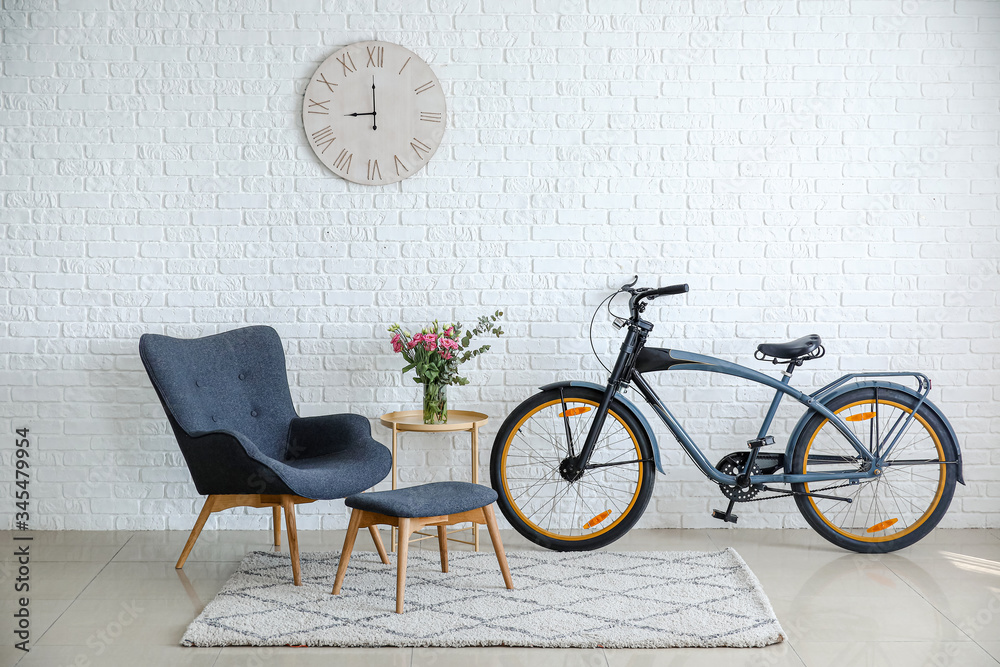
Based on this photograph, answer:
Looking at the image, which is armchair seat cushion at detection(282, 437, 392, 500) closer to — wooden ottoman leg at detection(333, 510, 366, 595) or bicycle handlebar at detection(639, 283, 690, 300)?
wooden ottoman leg at detection(333, 510, 366, 595)

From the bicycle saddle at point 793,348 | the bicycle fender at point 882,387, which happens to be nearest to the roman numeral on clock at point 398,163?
the bicycle saddle at point 793,348

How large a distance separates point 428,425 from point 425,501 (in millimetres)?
524

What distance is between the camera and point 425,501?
2.47m

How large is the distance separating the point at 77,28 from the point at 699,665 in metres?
3.36

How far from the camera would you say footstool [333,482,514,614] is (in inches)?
95.6

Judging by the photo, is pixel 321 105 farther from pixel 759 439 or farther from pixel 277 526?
pixel 759 439

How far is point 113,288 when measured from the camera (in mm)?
3316

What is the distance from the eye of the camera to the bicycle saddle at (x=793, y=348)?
3.03 metres

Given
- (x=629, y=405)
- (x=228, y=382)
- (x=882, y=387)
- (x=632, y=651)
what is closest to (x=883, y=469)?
(x=882, y=387)

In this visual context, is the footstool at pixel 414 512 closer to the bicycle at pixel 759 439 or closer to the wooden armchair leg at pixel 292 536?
the wooden armchair leg at pixel 292 536

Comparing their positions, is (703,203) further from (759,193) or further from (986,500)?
(986,500)

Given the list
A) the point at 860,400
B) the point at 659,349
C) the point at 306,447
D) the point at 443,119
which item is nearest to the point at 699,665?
the point at 659,349

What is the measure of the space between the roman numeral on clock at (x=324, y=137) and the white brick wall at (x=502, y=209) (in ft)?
0.31

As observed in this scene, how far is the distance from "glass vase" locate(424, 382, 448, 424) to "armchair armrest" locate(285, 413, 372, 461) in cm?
24
